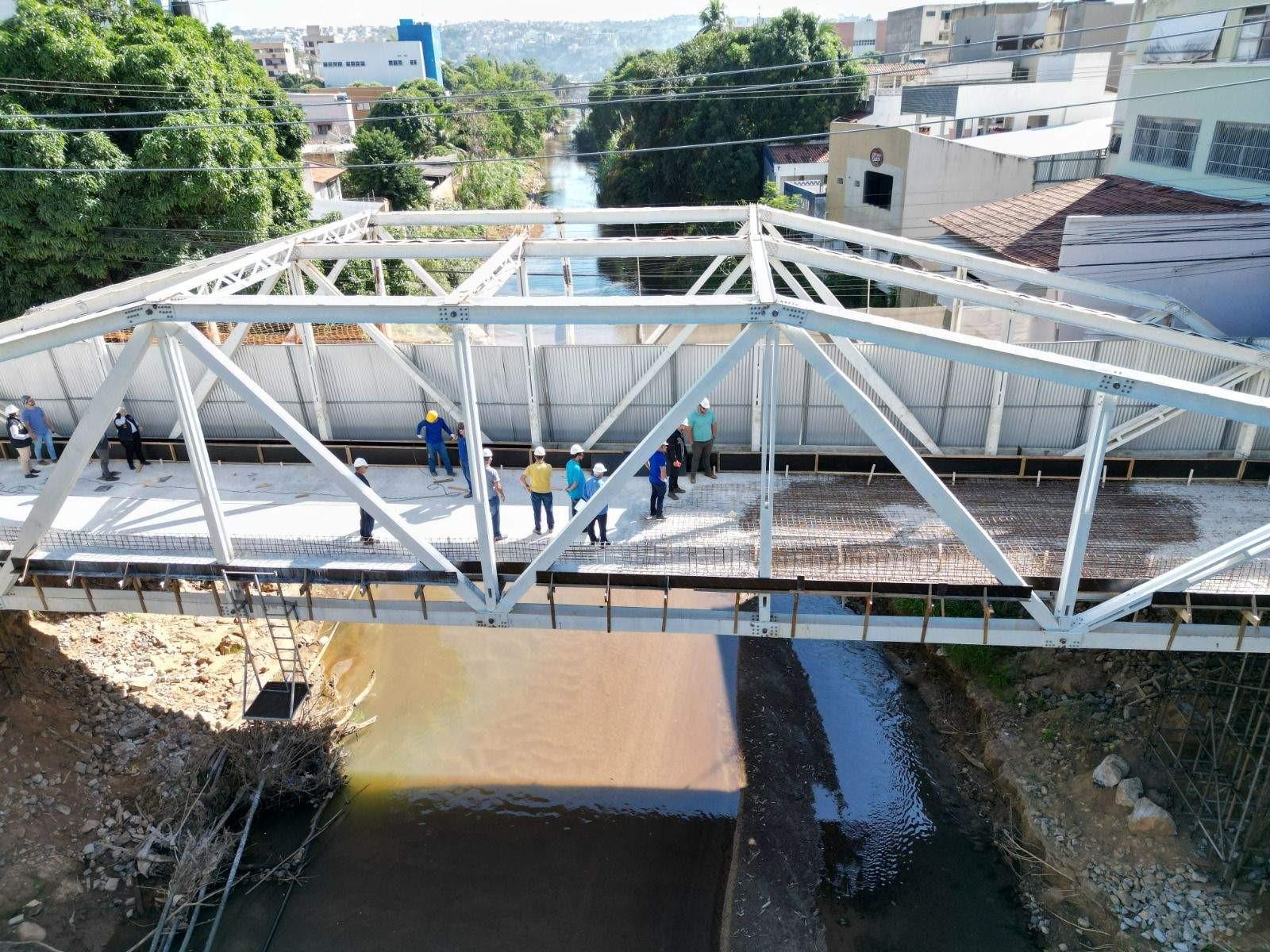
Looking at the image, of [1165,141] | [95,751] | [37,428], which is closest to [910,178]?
[1165,141]

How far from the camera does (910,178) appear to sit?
1315 inches

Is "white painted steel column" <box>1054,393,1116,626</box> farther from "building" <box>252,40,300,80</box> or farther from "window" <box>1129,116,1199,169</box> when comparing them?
"building" <box>252,40,300,80</box>

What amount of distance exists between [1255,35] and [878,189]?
692 inches

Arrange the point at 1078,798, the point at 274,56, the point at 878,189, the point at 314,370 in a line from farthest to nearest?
1. the point at 274,56
2. the point at 878,189
3. the point at 314,370
4. the point at 1078,798

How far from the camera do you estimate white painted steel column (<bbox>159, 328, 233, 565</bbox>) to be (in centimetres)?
1203

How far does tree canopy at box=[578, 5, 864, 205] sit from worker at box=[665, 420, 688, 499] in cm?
3585

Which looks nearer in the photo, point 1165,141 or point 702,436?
point 702,436

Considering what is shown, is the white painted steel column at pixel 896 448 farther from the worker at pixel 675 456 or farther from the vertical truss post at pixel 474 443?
the worker at pixel 675 456

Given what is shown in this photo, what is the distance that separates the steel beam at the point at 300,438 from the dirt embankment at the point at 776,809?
25.3ft

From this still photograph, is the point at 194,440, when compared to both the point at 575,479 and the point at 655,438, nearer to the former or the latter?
the point at 575,479

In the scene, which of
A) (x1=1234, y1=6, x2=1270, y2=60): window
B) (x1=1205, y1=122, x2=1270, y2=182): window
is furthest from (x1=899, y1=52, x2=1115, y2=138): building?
(x1=1234, y1=6, x2=1270, y2=60): window

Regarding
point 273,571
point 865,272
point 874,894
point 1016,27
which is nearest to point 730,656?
point 874,894

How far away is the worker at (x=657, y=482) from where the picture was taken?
566 inches

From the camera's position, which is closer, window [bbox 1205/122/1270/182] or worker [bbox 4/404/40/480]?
worker [bbox 4/404/40/480]
